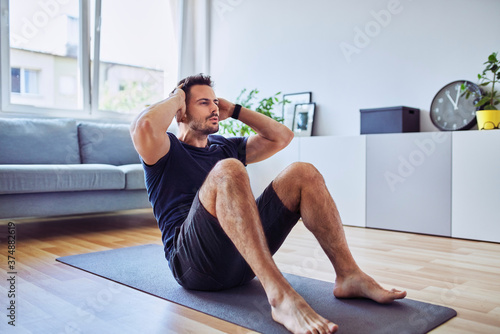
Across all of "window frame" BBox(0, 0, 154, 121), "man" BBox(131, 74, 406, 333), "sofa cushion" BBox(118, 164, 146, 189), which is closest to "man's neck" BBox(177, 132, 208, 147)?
"man" BBox(131, 74, 406, 333)

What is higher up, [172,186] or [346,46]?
[346,46]

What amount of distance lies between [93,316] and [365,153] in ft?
8.52

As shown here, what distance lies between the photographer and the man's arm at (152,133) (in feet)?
5.30

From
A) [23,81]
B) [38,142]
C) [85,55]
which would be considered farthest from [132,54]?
[38,142]

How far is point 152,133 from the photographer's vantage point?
162 cm

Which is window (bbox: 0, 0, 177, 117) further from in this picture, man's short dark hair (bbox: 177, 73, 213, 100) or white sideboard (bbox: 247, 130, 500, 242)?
man's short dark hair (bbox: 177, 73, 213, 100)

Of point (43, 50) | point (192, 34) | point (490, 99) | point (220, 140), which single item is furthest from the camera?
point (192, 34)

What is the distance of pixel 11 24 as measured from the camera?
4.02 meters

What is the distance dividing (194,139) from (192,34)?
12.6 feet

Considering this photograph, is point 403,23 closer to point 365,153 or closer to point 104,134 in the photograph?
point 365,153

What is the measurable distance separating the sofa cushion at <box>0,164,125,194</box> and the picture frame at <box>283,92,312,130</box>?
68.7 inches

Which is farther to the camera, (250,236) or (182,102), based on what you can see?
(182,102)

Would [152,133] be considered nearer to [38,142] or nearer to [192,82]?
[192,82]

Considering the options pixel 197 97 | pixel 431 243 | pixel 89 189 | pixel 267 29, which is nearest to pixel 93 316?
pixel 197 97
